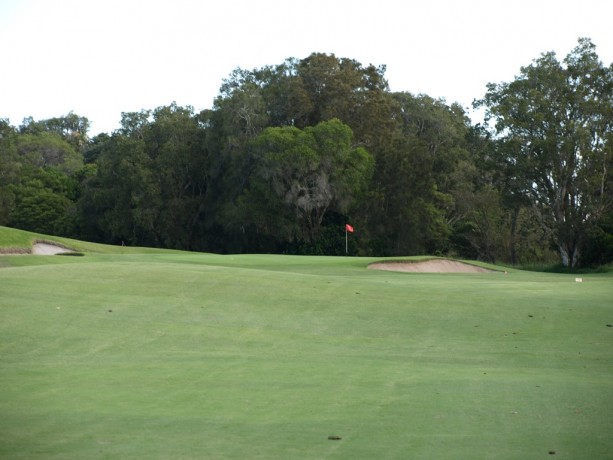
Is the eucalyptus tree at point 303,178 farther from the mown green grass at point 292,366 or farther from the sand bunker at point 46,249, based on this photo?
the mown green grass at point 292,366

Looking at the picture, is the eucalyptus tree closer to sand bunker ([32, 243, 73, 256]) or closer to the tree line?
the tree line

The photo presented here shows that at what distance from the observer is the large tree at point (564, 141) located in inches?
2228

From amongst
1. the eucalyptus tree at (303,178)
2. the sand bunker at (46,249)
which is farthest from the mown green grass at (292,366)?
the eucalyptus tree at (303,178)

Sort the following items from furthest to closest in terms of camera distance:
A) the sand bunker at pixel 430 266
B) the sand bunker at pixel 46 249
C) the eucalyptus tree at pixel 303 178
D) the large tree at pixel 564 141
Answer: the eucalyptus tree at pixel 303 178
the large tree at pixel 564 141
the sand bunker at pixel 46 249
the sand bunker at pixel 430 266

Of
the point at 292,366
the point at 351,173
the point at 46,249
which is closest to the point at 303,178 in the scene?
the point at 351,173

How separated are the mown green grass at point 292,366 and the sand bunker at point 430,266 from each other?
42.2ft

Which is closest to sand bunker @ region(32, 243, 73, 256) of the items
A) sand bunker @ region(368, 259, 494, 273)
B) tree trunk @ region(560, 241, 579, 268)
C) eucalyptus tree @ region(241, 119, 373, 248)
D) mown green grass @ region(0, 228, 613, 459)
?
sand bunker @ region(368, 259, 494, 273)

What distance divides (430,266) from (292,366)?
2781cm

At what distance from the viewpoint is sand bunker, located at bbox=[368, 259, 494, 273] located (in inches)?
1460

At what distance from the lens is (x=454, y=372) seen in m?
12.0

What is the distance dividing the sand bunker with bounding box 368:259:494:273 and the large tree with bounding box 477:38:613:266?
18313mm

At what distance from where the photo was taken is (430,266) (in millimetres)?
39500

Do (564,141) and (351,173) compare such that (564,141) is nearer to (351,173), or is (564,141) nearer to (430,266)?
(351,173)

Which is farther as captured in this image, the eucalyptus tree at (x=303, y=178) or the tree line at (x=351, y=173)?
the eucalyptus tree at (x=303, y=178)
